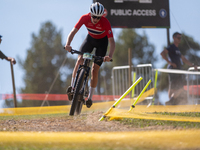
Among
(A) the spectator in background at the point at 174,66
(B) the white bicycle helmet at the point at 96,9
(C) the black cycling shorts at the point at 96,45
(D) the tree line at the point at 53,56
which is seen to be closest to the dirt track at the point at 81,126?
(C) the black cycling shorts at the point at 96,45

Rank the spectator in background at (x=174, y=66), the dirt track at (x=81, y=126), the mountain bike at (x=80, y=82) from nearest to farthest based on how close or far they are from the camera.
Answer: the dirt track at (x=81, y=126) → the mountain bike at (x=80, y=82) → the spectator in background at (x=174, y=66)

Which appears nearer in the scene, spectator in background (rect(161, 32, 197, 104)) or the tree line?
spectator in background (rect(161, 32, 197, 104))

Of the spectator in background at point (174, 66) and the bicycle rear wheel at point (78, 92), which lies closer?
the bicycle rear wheel at point (78, 92)

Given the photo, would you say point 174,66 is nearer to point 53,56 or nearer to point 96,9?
point 96,9

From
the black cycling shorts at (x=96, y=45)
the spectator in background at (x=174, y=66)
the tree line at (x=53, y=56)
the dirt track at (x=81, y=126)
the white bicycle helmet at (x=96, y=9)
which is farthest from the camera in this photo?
the tree line at (x=53, y=56)

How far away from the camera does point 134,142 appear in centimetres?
300

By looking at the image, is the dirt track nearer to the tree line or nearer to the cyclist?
the cyclist

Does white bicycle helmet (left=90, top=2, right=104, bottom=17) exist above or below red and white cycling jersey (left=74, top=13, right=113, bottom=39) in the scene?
above

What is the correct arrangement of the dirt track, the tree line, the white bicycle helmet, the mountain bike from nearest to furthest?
the dirt track, the white bicycle helmet, the mountain bike, the tree line

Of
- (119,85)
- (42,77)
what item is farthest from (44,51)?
(119,85)

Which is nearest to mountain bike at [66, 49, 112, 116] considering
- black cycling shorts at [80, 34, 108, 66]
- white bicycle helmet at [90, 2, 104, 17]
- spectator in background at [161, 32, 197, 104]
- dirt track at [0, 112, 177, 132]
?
dirt track at [0, 112, 177, 132]

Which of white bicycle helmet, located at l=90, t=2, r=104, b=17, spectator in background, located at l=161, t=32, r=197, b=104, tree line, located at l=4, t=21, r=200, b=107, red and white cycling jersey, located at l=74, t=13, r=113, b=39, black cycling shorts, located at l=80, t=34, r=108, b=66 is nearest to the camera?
white bicycle helmet, located at l=90, t=2, r=104, b=17

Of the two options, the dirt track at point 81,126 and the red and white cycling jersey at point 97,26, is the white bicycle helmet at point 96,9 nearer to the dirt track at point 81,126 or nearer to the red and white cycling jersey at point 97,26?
the red and white cycling jersey at point 97,26

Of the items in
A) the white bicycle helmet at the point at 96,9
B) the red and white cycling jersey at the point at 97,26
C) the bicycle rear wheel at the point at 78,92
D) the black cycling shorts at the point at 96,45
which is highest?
the white bicycle helmet at the point at 96,9
